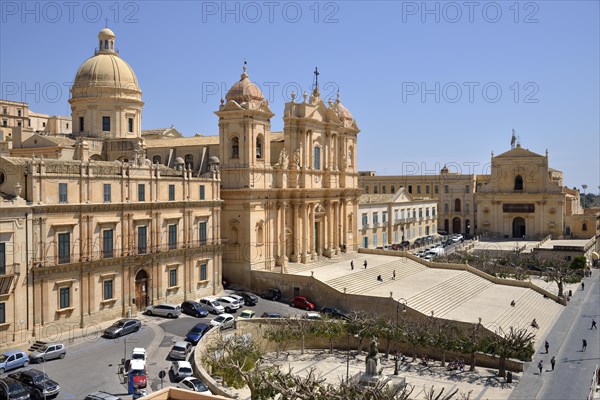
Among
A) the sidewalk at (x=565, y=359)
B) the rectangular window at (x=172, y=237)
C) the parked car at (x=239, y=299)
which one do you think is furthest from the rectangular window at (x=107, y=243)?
the sidewalk at (x=565, y=359)

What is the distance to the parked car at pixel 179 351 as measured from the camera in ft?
105

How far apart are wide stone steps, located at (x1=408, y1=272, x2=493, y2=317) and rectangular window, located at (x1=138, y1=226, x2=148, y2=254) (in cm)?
1899

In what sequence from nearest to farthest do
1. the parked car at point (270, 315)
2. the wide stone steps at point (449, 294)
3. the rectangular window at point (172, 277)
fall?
the parked car at point (270, 315) < the rectangular window at point (172, 277) < the wide stone steps at point (449, 294)

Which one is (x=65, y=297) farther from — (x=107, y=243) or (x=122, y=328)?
(x=107, y=243)

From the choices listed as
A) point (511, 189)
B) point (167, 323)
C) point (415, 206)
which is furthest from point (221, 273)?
point (511, 189)

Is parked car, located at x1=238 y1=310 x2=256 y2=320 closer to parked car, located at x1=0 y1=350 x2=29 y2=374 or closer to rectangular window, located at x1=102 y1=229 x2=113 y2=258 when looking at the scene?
rectangular window, located at x1=102 y1=229 x2=113 y2=258

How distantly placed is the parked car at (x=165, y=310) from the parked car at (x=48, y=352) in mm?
8382

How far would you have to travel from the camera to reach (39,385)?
26438 mm

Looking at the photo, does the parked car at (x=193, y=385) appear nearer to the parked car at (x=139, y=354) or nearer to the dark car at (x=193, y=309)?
the parked car at (x=139, y=354)

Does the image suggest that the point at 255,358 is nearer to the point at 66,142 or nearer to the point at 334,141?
the point at 66,142

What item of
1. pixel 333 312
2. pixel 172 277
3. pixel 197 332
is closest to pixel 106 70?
pixel 172 277

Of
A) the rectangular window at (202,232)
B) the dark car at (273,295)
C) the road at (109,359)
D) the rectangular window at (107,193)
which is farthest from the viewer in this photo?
the dark car at (273,295)

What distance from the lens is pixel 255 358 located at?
32.6 metres

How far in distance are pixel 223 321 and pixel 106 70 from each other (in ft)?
87.1
